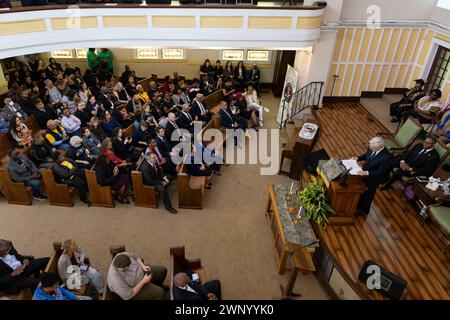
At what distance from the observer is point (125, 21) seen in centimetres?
847

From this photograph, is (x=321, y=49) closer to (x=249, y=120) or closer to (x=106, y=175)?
(x=249, y=120)

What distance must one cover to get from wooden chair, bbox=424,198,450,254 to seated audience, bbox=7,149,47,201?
712 centimetres

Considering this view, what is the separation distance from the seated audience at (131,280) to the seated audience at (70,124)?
14.9 ft

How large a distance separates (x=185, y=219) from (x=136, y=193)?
1.11 m

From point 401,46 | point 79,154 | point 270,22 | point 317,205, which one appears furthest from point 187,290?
point 401,46

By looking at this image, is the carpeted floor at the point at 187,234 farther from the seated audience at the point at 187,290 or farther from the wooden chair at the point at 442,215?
the wooden chair at the point at 442,215

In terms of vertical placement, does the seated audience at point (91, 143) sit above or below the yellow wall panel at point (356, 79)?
below

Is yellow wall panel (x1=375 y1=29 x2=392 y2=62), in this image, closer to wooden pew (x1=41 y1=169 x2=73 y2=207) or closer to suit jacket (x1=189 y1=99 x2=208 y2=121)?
suit jacket (x1=189 y1=99 x2=208 y2=121)

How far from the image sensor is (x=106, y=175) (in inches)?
254

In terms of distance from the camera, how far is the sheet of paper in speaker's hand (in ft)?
16.9

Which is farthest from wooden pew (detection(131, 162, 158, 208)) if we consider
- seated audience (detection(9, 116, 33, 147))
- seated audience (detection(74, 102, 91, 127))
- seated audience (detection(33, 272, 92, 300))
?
seated audience (detection(9, 116, 33, 147))

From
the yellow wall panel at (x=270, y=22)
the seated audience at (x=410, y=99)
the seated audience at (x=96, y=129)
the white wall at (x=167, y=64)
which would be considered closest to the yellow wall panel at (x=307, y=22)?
the yellow wall panel at (x=270, y=22)

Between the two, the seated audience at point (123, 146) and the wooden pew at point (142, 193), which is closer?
the wooden pew at point (142, 193)

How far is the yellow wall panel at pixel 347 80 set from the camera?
10070mm
